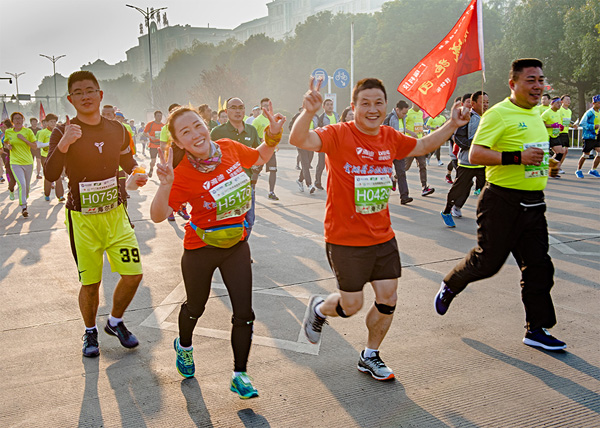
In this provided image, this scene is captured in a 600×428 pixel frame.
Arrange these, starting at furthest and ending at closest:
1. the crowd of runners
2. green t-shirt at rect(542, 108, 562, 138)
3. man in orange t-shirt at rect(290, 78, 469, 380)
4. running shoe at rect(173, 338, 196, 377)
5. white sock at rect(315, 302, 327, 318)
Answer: green t-shirt at rect(542, 108, 562, 138) → white sock at rect(315, 302, 327, 318) → running shoe at rect(173, 338, 196, 377) → man in orange t-shirt at rect(290, 78, 469, 380) → the crowd of runners

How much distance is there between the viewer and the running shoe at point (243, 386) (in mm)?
3525

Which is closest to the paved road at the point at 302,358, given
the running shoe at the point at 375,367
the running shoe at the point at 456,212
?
the running shoe at the point at 375,367

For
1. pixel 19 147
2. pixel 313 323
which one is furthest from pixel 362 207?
pixel 19 147

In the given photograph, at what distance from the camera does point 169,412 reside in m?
3.44

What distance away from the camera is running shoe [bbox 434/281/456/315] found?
459 centimetres

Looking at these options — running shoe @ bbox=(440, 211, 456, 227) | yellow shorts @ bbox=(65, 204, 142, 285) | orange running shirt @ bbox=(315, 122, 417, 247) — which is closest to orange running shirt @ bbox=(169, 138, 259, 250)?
orange running shirt @ bbox=(315, 122, 417, 247)

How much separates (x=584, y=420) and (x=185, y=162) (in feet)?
8.91

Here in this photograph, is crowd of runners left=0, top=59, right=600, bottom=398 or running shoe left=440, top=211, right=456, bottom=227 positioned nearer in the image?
crowd of runners left=0, top=59, right=600, bottom=398

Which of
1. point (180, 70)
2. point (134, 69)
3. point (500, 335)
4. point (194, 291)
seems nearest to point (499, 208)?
point (500, 335)

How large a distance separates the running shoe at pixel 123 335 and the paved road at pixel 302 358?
0.06 meters

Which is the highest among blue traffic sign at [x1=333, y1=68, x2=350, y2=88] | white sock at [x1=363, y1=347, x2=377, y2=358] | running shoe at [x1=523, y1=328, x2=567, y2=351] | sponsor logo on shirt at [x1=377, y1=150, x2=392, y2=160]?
blue traffic sign at [x1=333, y1=68, x2=350, y2=88]

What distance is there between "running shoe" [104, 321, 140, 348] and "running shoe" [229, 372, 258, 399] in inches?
47.2

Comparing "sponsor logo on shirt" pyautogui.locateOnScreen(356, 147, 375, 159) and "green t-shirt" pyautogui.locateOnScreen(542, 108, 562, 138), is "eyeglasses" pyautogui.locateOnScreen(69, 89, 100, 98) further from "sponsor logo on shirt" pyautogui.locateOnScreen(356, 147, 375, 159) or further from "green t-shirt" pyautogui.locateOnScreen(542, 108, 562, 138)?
"green t-shirt" pyautogui.locateOnScreen(542, 108, 562, 138)

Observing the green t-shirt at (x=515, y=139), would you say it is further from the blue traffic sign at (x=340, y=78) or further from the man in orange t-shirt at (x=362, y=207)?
the blue traffic sign at (x=340, y=78)
